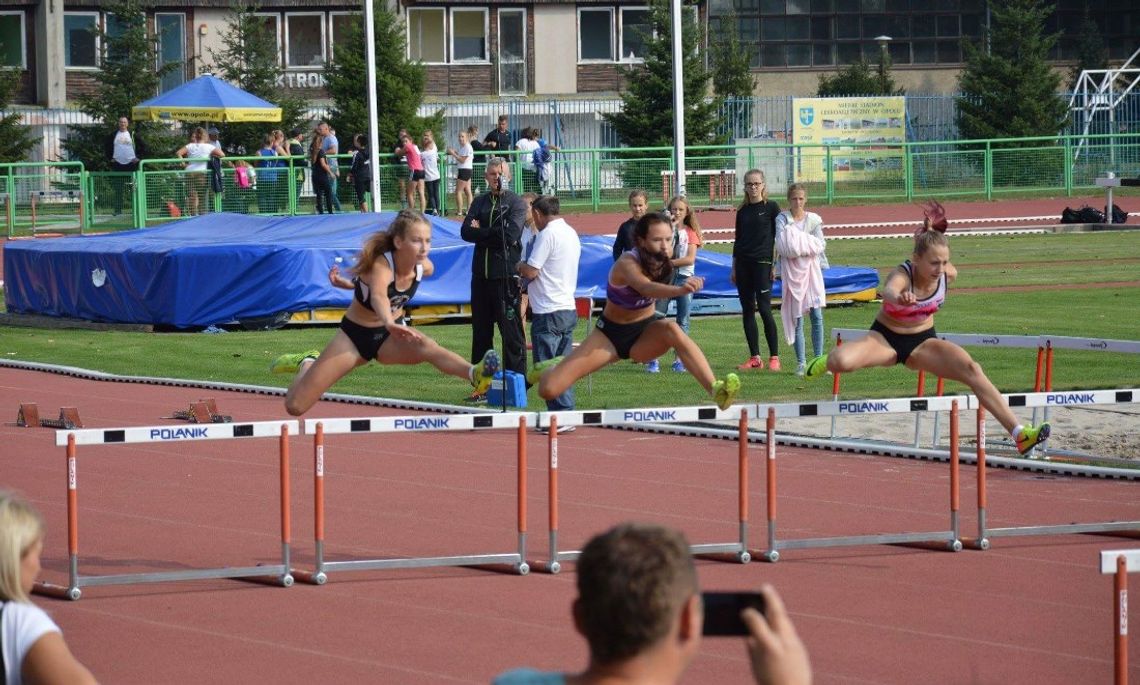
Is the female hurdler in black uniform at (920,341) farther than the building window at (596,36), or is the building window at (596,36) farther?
the building window at (596,36)

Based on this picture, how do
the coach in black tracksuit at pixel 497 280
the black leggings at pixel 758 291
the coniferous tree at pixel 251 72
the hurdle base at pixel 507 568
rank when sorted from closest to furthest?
the hurdle base at pixel 507 568 → the coach in black tracksuit at pixel 497 280 → the black leggings at pixel 758 291 → the coniferous tree at pixel 251 72

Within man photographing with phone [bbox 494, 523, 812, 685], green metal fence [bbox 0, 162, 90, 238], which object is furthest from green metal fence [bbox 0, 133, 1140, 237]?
man photographing with phone [bbox 494, 523, 812, 685]

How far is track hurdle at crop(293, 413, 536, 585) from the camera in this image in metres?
9.10

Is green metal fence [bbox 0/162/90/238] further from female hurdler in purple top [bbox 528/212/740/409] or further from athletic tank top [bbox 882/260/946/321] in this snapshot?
athletic tank top [bbox 882/260/946/321]

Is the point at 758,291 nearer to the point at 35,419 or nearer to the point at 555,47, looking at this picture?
the point at 35,419

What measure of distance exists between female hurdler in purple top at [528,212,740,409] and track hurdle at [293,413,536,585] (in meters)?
1.01

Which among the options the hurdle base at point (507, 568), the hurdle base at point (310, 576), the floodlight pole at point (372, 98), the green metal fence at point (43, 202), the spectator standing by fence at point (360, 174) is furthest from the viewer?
the spectator standing by fence at point (360, 174)

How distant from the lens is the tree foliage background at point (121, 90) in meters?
42.6

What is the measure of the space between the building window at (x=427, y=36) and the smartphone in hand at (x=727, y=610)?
A: 170 ft

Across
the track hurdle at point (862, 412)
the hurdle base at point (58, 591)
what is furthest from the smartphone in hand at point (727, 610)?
the hurdle base at point (58, 591)

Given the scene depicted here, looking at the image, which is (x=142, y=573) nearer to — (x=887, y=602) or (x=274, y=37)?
(x=887, y=602)

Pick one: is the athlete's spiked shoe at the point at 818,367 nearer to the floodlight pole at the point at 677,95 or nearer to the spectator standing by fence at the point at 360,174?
the floodlight pole at the point at 677,95

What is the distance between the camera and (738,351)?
1848cm

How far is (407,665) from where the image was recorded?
7812mm
